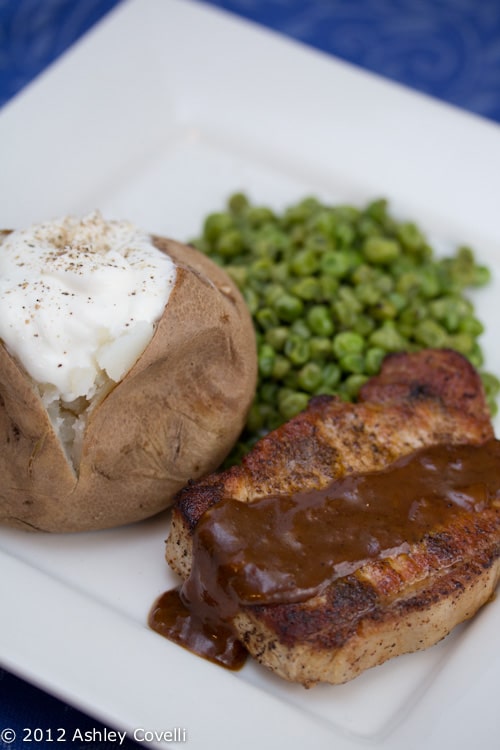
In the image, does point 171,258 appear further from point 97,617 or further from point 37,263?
point 97,617

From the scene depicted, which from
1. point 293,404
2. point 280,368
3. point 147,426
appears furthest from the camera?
point 280,368

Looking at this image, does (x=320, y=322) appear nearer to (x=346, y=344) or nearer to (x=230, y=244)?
(x=346, y=344)

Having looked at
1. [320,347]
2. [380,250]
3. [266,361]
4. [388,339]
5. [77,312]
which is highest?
[77,312]

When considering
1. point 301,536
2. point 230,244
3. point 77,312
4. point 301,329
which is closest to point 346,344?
point 301,329

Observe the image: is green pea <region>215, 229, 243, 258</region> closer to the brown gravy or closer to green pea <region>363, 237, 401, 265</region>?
green pea <region>363, 237, 401, 265</region>

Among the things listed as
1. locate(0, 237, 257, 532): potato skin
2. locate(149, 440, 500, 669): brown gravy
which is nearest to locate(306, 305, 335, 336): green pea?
locate(0, 237, 257, 532): potato skin

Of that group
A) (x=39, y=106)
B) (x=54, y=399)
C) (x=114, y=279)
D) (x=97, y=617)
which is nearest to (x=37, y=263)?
(x=114, y=279)
